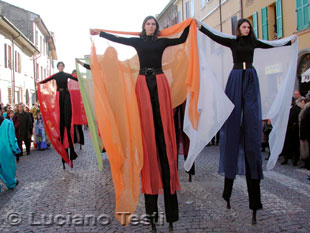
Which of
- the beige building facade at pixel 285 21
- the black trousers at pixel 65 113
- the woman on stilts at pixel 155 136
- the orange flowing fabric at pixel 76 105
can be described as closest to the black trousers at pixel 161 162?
the woman on stilts at pixel 155 136

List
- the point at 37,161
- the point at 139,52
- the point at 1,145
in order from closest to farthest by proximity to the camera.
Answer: the point at 139,52, the point at 1,145, the point at 37,161

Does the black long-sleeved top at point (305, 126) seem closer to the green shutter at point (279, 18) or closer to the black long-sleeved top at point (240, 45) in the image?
the black long-sleeved top at point (240, 45)

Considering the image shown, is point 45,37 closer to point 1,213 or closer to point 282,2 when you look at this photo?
point 282,2

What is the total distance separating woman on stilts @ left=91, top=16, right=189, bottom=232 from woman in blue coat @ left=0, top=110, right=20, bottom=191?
3.57m

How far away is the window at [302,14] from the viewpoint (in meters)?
15.3

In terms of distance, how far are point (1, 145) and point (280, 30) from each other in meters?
15.1

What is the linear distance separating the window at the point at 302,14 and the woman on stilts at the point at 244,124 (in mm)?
12630

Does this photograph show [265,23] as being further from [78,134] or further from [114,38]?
[114,38]

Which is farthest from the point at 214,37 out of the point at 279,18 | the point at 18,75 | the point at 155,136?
the point at 18,75

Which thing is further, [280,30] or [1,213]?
[280,30]

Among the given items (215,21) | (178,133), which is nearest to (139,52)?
(178,133)

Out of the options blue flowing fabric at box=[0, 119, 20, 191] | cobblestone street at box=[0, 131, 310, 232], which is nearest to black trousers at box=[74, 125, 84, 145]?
cobblestone street at box=[0, 131, 310, 232]

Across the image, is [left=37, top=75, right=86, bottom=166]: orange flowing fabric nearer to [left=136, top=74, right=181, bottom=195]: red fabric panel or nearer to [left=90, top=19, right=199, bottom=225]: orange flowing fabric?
[left=90, top=19, right=199, bottom=225]: orange flowing fabric

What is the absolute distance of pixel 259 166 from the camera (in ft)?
13.9
